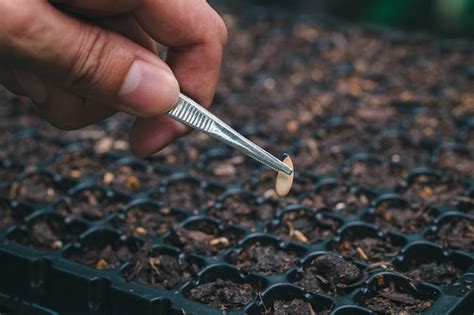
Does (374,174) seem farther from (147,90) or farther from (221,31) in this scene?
(147,90)

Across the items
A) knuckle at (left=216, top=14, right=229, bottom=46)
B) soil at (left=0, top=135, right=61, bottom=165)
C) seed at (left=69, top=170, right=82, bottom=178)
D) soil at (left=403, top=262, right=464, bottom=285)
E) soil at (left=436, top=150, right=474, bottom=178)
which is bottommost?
soil at (left=0, top=135, right=61, bottom=165)

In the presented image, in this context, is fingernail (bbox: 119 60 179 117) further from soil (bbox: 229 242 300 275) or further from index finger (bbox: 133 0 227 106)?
soil (bbox: 229 242 300 275)

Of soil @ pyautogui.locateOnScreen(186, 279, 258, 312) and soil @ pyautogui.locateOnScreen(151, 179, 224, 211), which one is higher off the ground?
soil @ pyautogui.locateOnScreen(186, 279, 258, 312)

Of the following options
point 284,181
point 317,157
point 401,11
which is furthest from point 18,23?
point 401,11

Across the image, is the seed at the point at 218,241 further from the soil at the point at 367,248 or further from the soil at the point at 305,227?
the soil at the point at 367,248

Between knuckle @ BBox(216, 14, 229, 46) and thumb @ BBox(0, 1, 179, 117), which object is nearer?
thumb @ BBox(0, 1, 179, 117)

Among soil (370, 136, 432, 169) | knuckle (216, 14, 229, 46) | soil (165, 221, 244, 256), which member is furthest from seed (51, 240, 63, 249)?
soil (370, 136, 432, 169)

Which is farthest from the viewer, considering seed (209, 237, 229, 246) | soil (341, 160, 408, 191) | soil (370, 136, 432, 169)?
soil (370, 136, 432, 169)
